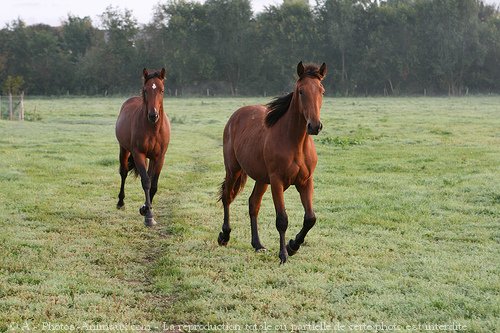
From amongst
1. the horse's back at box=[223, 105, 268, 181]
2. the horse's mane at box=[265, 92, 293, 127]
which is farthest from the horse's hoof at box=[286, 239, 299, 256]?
the horse's mane at box=[265, 92, 293, 127]

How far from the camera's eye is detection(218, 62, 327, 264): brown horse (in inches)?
277

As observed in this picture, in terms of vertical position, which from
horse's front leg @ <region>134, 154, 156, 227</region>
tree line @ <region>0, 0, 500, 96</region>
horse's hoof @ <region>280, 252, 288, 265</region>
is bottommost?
horse's hoof @ <region>280, 252, 288, 265</region>

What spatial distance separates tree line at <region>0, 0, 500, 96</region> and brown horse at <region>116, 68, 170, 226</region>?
61467mm

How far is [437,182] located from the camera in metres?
13.7

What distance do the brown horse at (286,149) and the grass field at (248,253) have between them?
56 centimetres

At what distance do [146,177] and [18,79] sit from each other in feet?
186

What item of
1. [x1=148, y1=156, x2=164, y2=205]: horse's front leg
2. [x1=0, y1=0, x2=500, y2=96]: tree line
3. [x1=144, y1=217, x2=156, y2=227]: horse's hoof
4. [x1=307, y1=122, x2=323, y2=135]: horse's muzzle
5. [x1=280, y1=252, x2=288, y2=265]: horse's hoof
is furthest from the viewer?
[x1=0, y1=0, x2=500, y2=96]: tree line

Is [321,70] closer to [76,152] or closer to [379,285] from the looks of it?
[379,285]

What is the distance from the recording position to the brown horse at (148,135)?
33.2ft

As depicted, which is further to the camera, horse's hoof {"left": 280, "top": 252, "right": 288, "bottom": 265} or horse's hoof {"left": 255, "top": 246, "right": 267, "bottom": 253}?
horse's hoof {"left": 255, "top": 246, "right": 267, "bottom": 253}

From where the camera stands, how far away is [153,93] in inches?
399

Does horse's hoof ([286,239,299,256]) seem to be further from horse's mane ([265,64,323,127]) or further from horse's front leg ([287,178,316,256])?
horse's mane ([265,64,323,127])

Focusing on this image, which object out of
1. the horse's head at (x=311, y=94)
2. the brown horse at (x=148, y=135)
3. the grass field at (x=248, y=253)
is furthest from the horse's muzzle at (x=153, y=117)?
the horse's head at (x=311, y=94)

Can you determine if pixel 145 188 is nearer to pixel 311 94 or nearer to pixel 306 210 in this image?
pixel 306 210
